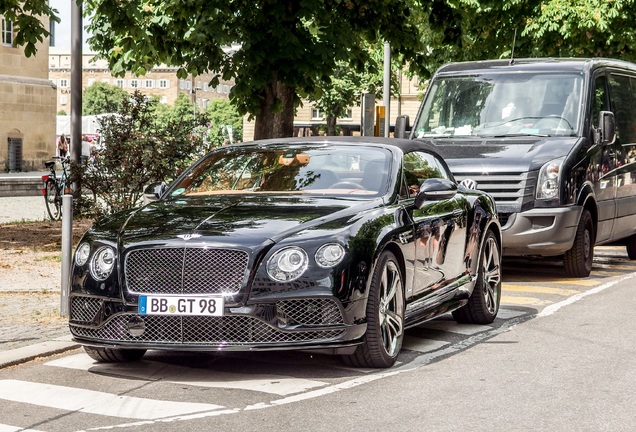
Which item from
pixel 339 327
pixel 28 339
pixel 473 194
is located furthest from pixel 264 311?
pixel 473 194

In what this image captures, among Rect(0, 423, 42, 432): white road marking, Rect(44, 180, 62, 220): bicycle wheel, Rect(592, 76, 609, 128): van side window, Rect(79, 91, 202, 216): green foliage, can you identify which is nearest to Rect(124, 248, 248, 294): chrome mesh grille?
Rect(0, 423, 42, 432): white road marking

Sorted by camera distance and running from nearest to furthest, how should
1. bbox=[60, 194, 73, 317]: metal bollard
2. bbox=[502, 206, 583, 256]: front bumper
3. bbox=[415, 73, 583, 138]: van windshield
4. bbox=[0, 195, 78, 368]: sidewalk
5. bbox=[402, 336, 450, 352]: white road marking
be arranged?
bbox=[0, 195, 78, 368]: sidewalk → bbox=[402, 336, 450, 352]: white road marking → bbox=[60, 194, 73, 317]: metal bollard → bbox=[502, 206, 583, 256]: front bumper → bbox=[415, 73, 583, 138]: van windshield

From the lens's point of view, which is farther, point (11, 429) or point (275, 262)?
point (275, 262)

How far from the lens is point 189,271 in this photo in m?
7.54

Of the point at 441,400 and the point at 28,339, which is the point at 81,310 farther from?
the point at 441,400

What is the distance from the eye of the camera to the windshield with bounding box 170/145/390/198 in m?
8.80

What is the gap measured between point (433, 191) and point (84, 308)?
8.21ft

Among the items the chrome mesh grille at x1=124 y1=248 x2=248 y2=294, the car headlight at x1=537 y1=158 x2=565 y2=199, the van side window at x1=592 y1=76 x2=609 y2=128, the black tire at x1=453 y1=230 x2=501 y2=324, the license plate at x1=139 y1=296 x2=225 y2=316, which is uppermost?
the van side window at x1=592 y1=76 x2=609 y2=128

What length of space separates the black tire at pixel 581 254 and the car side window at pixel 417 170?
4.30 m

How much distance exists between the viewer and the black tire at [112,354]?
27.0 feet

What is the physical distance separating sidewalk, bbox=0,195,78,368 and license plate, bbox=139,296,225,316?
1.23 meters

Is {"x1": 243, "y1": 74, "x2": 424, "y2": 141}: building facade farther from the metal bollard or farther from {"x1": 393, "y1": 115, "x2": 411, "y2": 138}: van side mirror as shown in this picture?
the metal bollard

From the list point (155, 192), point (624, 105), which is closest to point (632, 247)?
point (624, 105)

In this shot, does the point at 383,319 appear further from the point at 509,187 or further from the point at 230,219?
the point at 509,187
